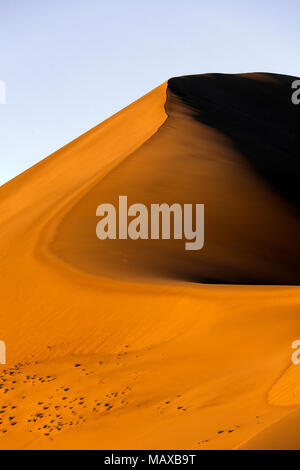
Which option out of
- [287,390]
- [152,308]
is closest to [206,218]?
[152,308]

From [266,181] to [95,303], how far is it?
38.5ft

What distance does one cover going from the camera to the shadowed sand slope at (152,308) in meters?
7.23

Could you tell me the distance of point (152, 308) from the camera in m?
10.8

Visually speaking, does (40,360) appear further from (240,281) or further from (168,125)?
(168,125)

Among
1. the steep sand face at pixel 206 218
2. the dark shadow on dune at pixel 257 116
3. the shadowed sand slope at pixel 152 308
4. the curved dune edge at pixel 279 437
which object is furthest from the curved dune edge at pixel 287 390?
the dark shadow on dune at pixel 257 116

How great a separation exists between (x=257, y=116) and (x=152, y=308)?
23.1 metres

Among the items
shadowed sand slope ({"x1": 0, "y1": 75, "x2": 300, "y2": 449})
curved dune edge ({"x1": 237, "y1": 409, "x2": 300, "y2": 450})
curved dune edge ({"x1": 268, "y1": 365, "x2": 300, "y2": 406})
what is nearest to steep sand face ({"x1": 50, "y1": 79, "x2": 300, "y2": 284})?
shadowed sand slope ({"x1": 0, "y1": 75, "x2": 300, "y2": 449})

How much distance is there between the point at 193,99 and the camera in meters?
30.0

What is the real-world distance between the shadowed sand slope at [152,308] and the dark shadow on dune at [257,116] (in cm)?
25

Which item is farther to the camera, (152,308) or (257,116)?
(257,116)

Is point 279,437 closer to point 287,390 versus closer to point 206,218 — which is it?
point 287,390

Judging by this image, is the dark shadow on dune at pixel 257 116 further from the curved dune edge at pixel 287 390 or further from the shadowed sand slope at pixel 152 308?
the curved dune edge at pixel 287 390

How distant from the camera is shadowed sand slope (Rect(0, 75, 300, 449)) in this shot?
23.7 ft

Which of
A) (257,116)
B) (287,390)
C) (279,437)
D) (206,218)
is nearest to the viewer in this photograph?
(279,437)
